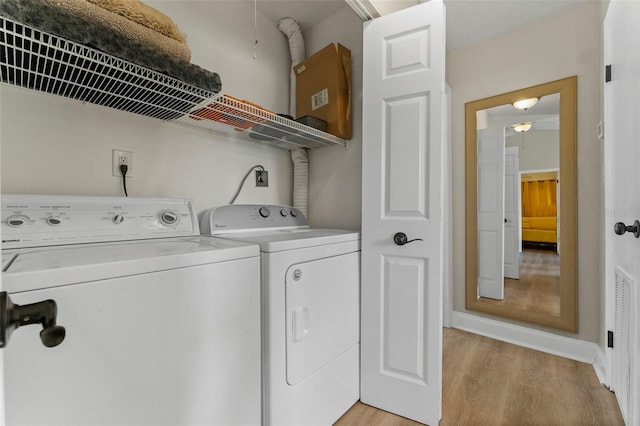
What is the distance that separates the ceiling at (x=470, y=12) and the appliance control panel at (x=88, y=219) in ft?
4.82

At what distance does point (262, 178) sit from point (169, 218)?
2.32 ft

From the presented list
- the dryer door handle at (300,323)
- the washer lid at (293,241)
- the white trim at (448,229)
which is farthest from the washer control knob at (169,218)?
the white trim at (448,229)

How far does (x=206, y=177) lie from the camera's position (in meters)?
1.65

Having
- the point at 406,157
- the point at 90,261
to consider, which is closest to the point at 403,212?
the point at 406,157

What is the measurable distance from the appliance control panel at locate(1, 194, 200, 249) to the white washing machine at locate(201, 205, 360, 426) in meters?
0.20

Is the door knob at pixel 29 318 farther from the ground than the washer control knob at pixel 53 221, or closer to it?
closer to it

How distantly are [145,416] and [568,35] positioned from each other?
309cm

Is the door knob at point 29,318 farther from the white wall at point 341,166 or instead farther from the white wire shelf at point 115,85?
the white wall at point 341,166

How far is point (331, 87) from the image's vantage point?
5.83 ft

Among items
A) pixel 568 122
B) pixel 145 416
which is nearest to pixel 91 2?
pixel 145 416

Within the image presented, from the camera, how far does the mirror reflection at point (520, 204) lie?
7.01 feet

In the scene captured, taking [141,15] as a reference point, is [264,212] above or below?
below

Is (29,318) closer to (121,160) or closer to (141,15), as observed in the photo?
(141,15)

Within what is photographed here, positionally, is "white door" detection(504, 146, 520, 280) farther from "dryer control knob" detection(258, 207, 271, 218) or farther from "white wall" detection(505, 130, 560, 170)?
"dryer control knob" detection(258, 207, 271, 218)
